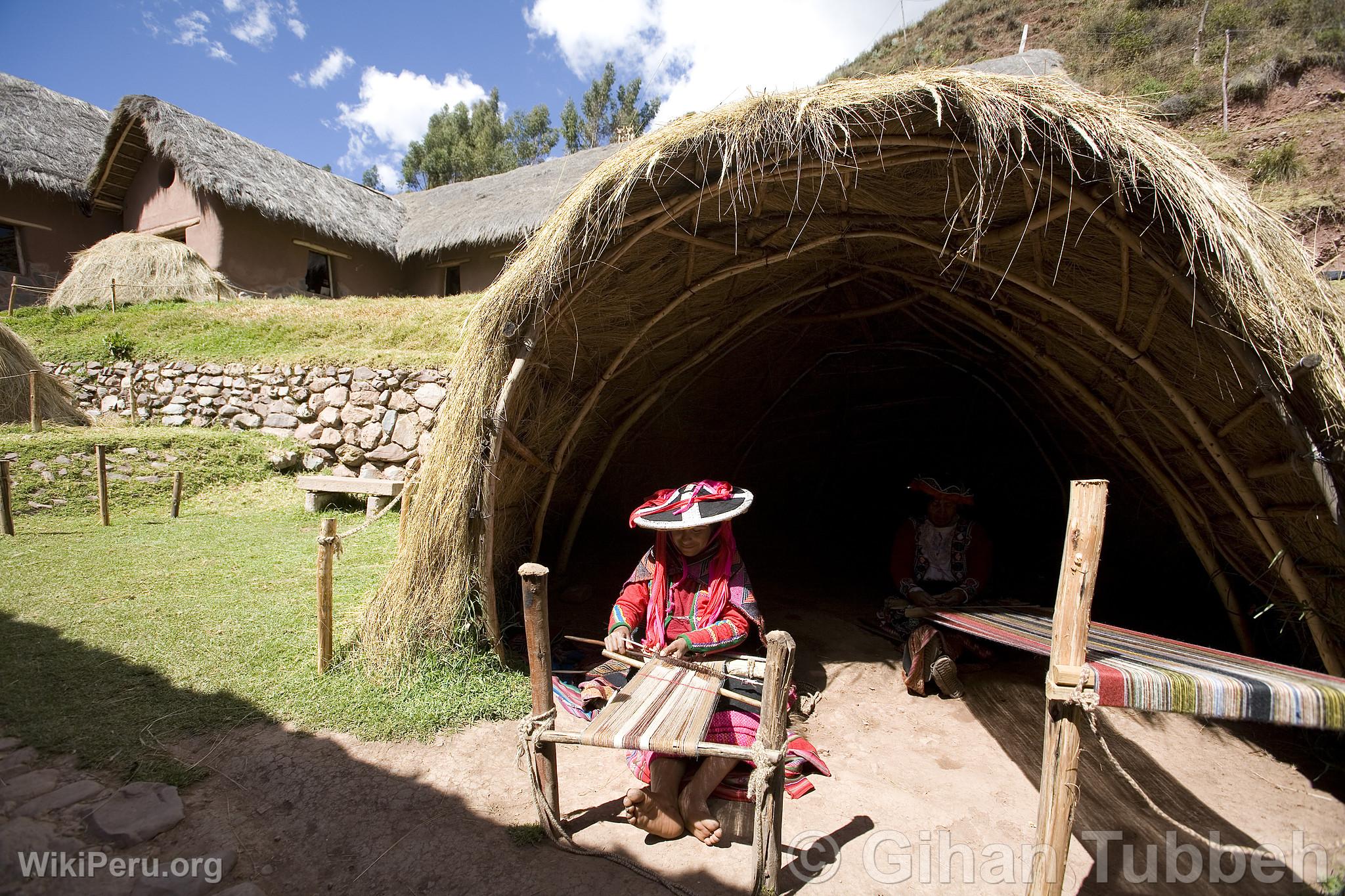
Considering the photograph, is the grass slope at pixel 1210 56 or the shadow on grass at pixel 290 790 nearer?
the shadow on grass at pixel 290 790

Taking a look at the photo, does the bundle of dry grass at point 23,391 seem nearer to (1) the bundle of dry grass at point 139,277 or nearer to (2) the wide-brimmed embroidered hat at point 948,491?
(1) the bundle of dry grass at point 139,277

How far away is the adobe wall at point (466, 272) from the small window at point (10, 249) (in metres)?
7.00

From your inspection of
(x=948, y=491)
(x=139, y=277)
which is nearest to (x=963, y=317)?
(x=948, y=491)

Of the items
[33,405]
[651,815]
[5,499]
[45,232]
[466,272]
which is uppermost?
[45,232]

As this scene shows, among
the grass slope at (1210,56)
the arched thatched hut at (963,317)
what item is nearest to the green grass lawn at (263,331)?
the arched thatched hut at (963,317)

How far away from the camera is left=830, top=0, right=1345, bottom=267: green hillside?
40.8 feet

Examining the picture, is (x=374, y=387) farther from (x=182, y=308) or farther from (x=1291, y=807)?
(x=1291, y=807)

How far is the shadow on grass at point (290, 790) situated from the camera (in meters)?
2.10

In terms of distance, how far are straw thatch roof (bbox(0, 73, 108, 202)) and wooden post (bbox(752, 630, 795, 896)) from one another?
16.9 m

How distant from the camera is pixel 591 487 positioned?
4926mm

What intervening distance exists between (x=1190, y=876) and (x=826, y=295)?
3.98 metres

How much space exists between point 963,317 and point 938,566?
171 centimetres

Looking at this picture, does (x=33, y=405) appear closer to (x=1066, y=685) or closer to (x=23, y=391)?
(x=23, y=391)

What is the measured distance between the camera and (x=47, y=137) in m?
13.4
